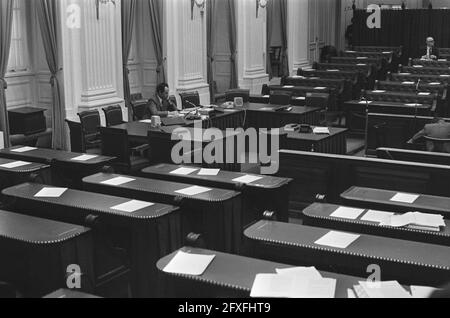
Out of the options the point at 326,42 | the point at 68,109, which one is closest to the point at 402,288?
the point at 68,109

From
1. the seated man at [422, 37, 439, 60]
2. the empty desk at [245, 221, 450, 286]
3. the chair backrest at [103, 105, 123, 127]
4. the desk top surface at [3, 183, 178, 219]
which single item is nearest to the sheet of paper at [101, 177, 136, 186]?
the desk top surface at [3, 183, 178, 219]

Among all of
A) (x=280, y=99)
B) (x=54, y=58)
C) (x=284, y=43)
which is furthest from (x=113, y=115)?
(x=284, y=43)

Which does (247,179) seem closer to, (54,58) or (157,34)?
(54,58)

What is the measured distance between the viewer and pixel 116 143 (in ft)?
26.6

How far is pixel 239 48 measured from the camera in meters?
15.0

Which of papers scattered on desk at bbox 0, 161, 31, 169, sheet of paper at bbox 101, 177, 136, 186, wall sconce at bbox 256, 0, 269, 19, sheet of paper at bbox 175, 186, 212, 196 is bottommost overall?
sheet of paper at bbox 175, 186, 212, 196

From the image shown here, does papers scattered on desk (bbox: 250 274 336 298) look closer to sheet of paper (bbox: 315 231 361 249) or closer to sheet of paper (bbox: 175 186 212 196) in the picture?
sheet of paper (bbox: 315 231 361 249)

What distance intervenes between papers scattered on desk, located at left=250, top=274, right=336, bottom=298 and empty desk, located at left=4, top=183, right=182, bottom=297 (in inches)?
57.7

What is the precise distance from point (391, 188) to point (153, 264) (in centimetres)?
267

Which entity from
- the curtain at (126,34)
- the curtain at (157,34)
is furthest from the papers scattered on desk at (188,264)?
the curtain at (157,34)

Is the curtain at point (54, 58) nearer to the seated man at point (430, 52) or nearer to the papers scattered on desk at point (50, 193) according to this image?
the papers scattered on desk at point (50, 193)

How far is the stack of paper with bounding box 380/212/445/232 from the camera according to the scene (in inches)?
183

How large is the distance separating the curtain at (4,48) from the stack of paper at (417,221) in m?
6.41
